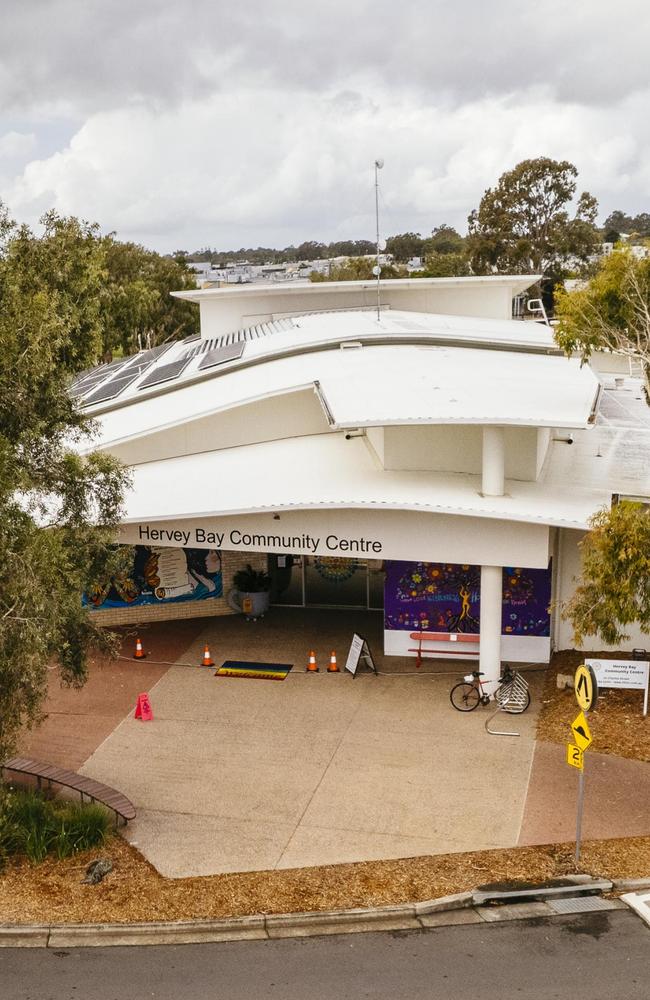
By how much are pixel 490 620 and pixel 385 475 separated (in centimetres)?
363

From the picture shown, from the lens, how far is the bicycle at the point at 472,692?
17234mm

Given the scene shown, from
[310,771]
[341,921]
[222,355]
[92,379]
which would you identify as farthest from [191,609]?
[341,921]

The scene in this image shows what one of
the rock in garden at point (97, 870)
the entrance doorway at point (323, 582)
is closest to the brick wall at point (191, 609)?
the entrance doorway at point (323, 582)

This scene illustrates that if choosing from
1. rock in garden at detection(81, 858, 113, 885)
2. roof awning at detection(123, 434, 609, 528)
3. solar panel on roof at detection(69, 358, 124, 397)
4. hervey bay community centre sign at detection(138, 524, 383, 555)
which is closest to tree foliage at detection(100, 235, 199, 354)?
solar panel on roof at detection(69, 358, 124, 397)

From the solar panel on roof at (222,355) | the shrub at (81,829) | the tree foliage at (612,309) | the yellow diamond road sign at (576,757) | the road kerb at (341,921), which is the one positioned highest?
the tree foliage at (612,309)

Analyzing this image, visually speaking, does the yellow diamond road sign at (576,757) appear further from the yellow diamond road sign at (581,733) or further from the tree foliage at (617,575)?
the tree foliage at (617,575)

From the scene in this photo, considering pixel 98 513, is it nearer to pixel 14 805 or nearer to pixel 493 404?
pixel 14 805

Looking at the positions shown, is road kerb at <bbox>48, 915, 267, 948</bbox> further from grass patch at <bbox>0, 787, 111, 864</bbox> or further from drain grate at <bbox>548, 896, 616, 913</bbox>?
drain grate at <bbox>548, 896, 616, 913</bbox>

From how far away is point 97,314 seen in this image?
11555mm

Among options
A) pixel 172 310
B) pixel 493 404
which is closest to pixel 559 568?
pixel 493 404

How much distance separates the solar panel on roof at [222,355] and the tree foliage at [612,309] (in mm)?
10319

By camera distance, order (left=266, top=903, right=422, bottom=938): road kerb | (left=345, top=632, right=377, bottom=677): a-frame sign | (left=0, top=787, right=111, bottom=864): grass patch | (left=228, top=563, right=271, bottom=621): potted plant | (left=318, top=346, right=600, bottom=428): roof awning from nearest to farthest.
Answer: (left=266, top=903, right=422, bottom=938): road kerb, (left=0, top=787, right=111, bottom=864): grass patch, (left=318, top=346, right=600, bottom=428): roof awning, (left=345, top=632, right=377, bottom=677): a-frame sign, (left=228, top=563, right=271, bottom=621): potted plant

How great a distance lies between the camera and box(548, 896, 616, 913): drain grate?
1101 cm

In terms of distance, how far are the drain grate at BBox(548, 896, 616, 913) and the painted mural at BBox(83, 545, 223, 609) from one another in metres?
12.9
